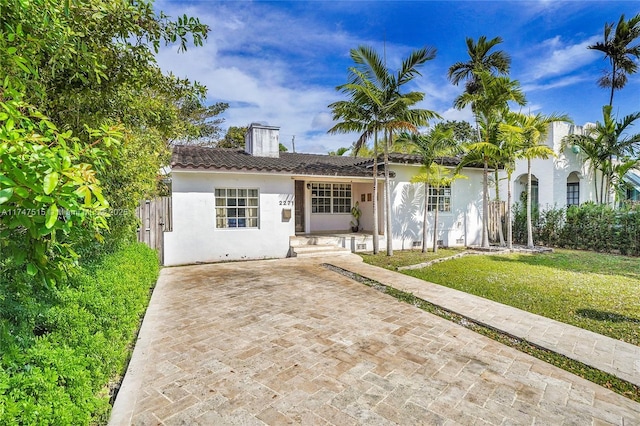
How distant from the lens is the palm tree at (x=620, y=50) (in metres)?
16.3

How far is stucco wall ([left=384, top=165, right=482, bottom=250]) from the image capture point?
Result: 1349 centimetres

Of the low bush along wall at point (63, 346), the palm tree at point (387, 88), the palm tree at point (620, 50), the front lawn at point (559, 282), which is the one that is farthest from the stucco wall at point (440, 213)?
the low bush along wall at point (63, 346)

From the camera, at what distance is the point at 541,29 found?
12.4 m

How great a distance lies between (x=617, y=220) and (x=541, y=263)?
501cm

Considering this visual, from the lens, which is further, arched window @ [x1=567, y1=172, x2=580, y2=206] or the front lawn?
arched window @ [x1=567, y1=172, x2=580, y2=206]

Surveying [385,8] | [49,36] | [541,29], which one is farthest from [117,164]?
[541,29]

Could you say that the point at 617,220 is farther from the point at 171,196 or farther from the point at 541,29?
the point at 171,196

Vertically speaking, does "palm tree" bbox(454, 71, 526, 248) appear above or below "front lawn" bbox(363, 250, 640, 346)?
above

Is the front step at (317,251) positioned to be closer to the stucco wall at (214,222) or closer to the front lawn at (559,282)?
the stucco wall at (214,222)

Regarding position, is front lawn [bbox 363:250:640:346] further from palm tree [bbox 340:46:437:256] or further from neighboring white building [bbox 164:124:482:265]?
palm tree [bbox 340:46:437:256]

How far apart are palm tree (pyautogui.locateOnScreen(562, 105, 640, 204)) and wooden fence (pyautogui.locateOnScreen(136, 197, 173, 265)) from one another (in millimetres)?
20646

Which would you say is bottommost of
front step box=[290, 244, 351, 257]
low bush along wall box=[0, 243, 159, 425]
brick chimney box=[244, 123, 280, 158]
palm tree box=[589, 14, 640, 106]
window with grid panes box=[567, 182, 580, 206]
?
front step box=[290, 244, 351, 257]

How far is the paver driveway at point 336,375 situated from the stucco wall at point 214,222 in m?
4.72

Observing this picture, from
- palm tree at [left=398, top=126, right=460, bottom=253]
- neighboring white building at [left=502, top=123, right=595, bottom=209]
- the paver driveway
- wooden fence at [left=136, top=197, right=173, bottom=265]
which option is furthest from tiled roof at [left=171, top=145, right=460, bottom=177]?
neighboring white building at [left=502, top=123, right=595, bottom=209]
